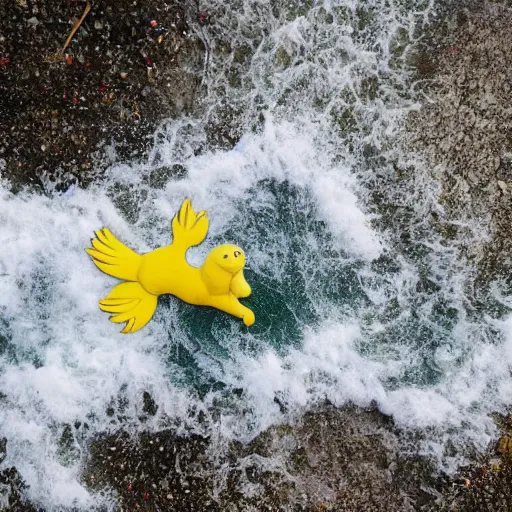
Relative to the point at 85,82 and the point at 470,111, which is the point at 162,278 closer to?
the point at 85,82

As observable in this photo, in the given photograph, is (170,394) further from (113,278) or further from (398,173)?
(398,173)

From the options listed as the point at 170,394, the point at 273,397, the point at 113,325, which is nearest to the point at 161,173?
the point at 113,325

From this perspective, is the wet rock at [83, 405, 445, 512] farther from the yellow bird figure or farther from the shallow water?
the yellow bird figure

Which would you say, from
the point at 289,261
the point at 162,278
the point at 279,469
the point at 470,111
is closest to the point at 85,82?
the point at 162,278

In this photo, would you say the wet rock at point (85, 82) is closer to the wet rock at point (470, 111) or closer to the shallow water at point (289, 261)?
the shallow water at point (289, 261)

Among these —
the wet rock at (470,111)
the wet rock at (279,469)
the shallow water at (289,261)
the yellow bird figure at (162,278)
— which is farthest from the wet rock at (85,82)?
the wet rock at (279,469)
